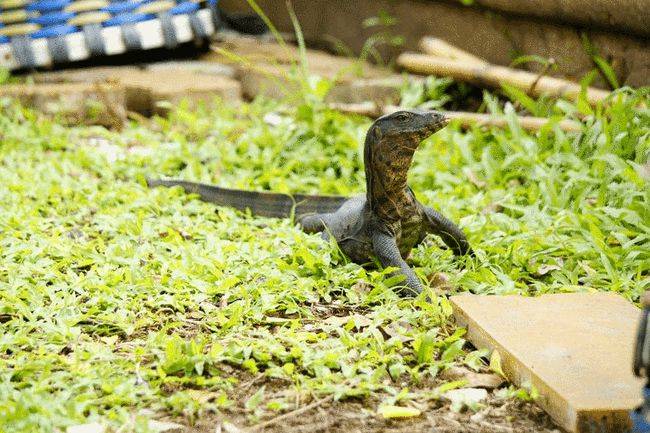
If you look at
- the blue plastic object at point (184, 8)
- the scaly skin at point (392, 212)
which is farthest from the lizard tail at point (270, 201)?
the blue plastic object at point (184, 8)

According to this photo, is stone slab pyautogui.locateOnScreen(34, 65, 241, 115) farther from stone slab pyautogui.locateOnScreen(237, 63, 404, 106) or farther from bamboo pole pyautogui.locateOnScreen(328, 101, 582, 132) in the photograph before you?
bamboo pole pyautogui.locateOnScreen(328, 101, 582, 132)

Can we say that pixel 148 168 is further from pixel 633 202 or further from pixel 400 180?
pixel 633 202

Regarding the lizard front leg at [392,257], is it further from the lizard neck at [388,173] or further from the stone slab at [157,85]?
the stone slab at [157,85]

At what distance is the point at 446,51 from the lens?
6.88m

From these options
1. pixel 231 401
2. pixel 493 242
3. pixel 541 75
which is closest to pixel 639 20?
pixel 541 75

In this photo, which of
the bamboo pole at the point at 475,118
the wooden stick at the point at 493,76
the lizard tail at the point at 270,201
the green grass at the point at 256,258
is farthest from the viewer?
the wooden stick at the point at 493,76

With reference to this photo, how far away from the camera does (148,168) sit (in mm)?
5590

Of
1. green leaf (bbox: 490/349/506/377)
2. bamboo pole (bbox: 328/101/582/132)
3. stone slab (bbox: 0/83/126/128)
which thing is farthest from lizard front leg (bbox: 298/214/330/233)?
stone slab (bbox: 0/83/126/128)

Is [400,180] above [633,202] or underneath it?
above

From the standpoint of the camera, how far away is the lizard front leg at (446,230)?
3893 mm

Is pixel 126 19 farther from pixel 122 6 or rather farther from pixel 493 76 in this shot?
pixel 493 76

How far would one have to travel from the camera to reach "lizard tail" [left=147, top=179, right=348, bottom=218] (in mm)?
4590

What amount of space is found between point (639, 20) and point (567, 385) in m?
3.41

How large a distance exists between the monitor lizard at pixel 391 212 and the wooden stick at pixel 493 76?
202 cm
